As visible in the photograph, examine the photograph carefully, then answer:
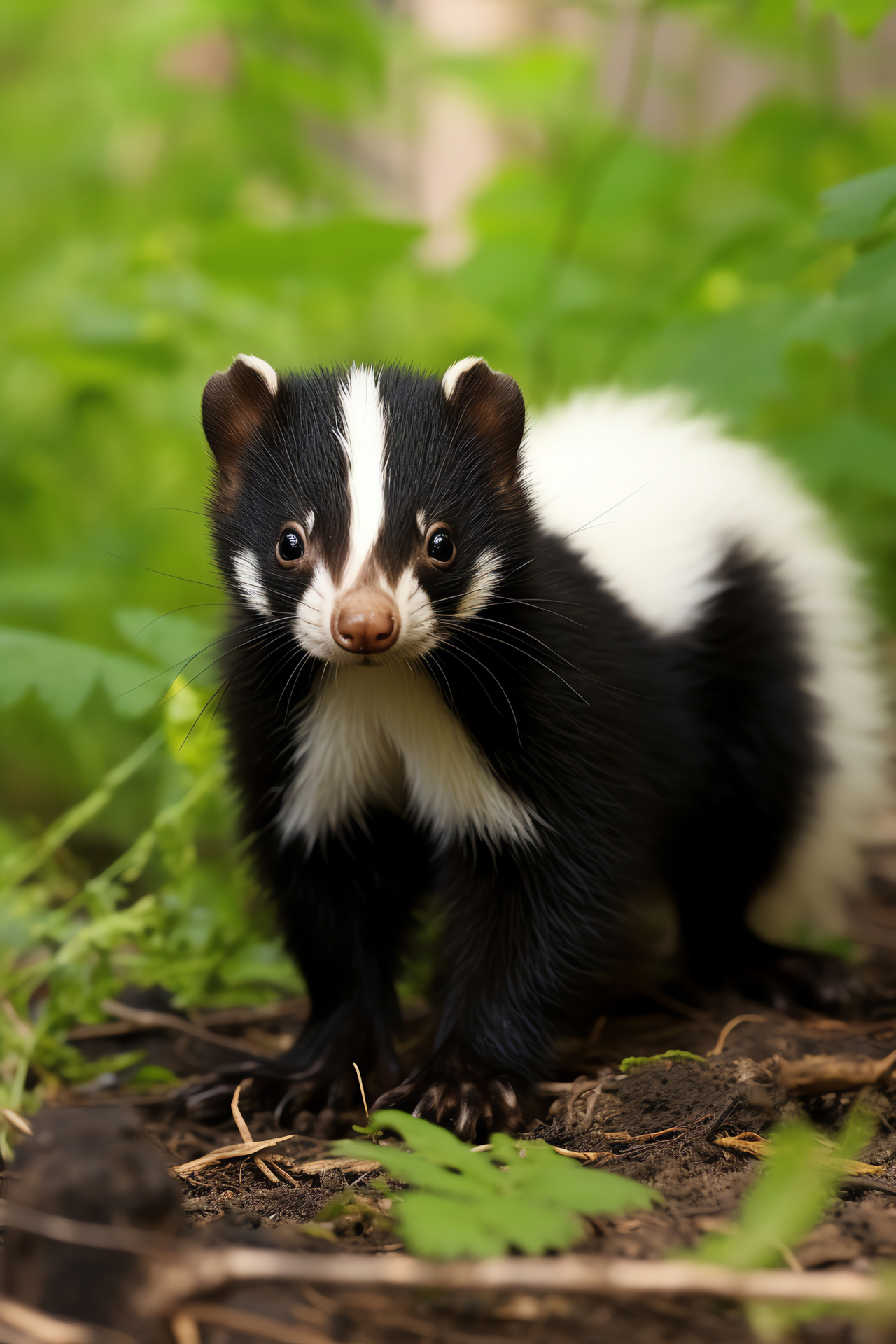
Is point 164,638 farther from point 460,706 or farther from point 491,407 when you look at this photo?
point 491,407

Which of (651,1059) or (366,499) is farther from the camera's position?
(651,1059)

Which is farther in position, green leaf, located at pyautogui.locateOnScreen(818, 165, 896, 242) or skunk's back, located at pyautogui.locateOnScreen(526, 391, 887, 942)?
skunk's back, located at pyautogui.locateOnScreen(526, 391, 887, 942)

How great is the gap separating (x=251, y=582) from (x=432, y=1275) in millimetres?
1998

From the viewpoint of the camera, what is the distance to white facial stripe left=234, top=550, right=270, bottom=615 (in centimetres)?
340

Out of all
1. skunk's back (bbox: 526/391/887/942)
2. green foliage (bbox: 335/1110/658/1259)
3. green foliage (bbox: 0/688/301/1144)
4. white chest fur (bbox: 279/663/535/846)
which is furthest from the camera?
skunk's back (bbox: 526/391/887/942)

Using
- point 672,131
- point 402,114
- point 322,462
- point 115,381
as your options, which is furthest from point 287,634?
point 672,131

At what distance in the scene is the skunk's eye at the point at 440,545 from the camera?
324cm

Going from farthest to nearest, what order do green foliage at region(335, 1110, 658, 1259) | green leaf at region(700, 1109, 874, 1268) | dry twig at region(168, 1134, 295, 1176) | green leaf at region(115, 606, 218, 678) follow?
green leaf at region(115, 606, 218, 678) → dry twig at region(168, 1134, 295, 1176) → green foliage at region(335, 1110, 658, 1259) → green leaf at region(700, 1109, 874, 1268)

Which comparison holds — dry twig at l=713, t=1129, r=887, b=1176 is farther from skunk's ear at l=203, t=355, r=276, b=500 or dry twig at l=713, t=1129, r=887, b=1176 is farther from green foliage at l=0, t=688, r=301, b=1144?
skunk's ear at l=203, t=355, r=276, b=500

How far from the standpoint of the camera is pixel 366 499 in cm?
318

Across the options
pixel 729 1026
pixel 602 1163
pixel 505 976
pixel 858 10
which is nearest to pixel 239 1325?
pixel 602 1163

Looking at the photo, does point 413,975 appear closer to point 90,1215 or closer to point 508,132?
point 90,1215

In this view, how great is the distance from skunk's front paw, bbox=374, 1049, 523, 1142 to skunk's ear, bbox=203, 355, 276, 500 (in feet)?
5.75

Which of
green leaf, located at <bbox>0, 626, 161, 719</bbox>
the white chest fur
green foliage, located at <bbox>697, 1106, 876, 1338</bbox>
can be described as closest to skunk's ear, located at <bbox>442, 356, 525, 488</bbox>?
the white chest fur
